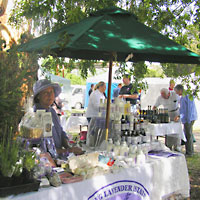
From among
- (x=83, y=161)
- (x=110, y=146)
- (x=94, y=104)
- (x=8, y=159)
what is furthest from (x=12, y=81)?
(x=94, y=104)

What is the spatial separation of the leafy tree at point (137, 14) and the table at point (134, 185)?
6.51ft

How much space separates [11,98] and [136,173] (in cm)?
148

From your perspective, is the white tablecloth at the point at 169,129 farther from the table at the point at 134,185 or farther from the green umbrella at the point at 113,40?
the green umbrella at the point at 113,40

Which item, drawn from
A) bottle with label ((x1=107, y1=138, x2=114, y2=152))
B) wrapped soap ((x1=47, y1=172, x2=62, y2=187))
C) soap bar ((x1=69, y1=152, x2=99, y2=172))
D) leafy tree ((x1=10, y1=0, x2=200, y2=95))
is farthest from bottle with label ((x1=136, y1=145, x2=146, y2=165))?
leafy tree ((x1=10, y1=0, x2=200, y2=95))

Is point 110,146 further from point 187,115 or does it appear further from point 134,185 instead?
point 187,115

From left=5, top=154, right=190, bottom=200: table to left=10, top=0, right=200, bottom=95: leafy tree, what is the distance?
6.51 ft

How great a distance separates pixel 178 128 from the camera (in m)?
6.72

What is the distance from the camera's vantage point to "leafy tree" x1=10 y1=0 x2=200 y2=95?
188 inches

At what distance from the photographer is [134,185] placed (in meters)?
2.84

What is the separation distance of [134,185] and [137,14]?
342 centimetres

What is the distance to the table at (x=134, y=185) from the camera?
2.29 m

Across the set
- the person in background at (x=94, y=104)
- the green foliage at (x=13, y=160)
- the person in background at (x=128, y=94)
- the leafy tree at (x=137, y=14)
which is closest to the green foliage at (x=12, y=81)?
the green foliage at (x=13, y=160)

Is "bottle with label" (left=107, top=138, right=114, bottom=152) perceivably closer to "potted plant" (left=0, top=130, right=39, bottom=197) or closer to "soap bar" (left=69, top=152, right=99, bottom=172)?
"soap bar" (left=69, top=152, right=99, bottom=172)

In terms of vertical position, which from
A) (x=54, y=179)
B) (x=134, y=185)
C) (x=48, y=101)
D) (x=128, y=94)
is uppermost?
(x=128, y=94)
